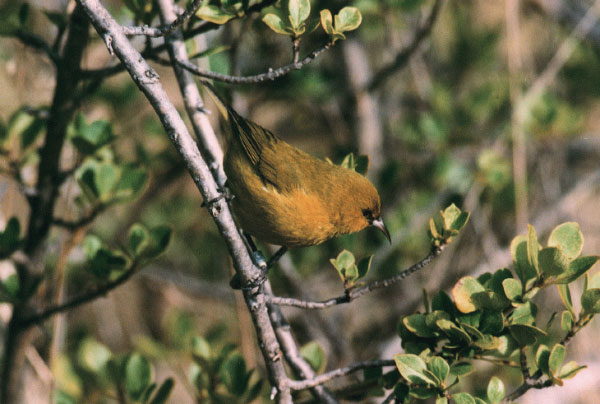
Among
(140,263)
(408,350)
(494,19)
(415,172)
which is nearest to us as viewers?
(408,350)

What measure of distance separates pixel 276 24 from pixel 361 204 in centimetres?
105

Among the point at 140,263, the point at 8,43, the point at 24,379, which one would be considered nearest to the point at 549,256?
the point at 140,263

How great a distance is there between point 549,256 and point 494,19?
4.53 metres

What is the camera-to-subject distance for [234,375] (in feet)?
6.95

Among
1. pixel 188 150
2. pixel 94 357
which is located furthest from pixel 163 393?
pixel 188 150

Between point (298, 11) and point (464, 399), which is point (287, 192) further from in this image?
point (464, 399)

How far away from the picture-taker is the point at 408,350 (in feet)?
5.82

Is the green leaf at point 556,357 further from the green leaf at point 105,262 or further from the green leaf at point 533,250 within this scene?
the green leaf at point 105,262

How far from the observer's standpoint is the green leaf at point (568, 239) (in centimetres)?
165

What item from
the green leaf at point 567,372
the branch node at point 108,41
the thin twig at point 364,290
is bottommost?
the green leaf at point 567,372

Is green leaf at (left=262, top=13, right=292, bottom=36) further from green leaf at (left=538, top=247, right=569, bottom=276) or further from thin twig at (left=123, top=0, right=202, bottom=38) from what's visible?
green leaf at (left=538, top=247, right=569, bottom=276)

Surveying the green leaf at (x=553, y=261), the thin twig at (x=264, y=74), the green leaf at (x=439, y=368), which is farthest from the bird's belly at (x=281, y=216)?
the green leaf at (x=553, y=261)

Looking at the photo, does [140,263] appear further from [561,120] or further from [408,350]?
[561,120]

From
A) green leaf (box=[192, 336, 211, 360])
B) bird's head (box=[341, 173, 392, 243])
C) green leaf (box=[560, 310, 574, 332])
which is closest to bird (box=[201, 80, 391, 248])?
bird's head (box=[341, 173, 392, 243])
